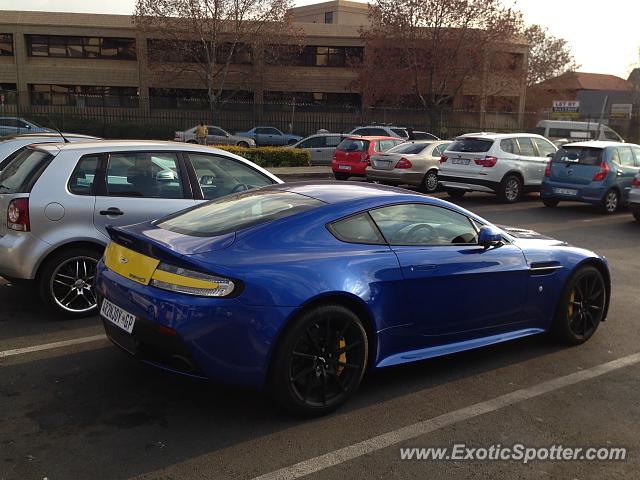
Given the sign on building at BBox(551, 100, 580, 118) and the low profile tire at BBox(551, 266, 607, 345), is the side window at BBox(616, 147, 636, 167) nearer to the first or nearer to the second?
the low profile tire at BBox(551, 266, 607, 345)

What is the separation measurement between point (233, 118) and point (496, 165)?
1941 centimetres

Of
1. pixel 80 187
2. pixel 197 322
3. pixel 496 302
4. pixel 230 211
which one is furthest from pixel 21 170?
pixel 496 302

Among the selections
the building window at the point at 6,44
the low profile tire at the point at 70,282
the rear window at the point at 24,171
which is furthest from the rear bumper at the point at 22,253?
the building window at the point at 6,44

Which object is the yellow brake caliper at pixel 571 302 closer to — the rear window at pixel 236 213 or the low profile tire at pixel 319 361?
the low profile tire at pixel 319 361

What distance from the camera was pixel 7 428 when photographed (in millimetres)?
3453

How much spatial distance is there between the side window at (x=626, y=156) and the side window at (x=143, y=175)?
1098 centimetres

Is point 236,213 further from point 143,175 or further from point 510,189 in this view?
point 510,189

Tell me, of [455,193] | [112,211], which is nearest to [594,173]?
[455,193]

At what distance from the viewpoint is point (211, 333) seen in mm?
3312

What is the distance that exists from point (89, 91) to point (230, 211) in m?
45.1

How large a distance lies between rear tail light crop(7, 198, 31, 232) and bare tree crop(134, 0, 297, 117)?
98.2ft

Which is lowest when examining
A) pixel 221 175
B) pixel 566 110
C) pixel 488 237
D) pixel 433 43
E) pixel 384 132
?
pixel 488 237

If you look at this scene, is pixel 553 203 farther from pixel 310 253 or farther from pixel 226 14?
pixel 226 14

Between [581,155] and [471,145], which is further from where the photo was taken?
[471,145]
